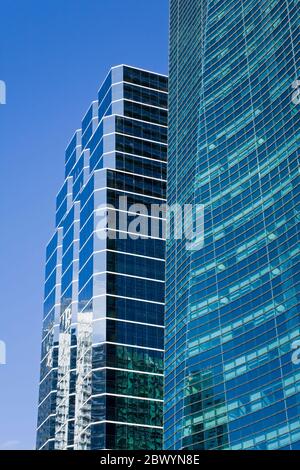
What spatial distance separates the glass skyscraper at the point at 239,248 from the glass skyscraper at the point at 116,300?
25.8 meters

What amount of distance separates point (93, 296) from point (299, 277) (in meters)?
75.6

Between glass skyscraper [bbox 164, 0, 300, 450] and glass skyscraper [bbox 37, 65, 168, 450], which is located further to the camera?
glass skyscraper [bbox 37, 65, 168, 450]

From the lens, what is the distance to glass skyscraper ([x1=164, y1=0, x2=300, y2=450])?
100750 millimetres

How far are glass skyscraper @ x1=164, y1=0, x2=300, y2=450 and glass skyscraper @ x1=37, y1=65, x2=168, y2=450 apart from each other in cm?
2581

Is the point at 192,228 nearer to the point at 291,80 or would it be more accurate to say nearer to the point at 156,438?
the point at 291,80

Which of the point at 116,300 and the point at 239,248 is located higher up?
the point at 116,300

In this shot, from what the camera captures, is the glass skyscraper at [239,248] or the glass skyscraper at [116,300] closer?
the glass skyscraper at [239,248]

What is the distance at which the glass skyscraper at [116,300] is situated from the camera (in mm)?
158250

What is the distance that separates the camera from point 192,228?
427ft

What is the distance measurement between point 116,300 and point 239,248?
55.6m

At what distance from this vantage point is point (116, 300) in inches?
6570

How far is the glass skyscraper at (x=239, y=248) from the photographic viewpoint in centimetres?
10075
